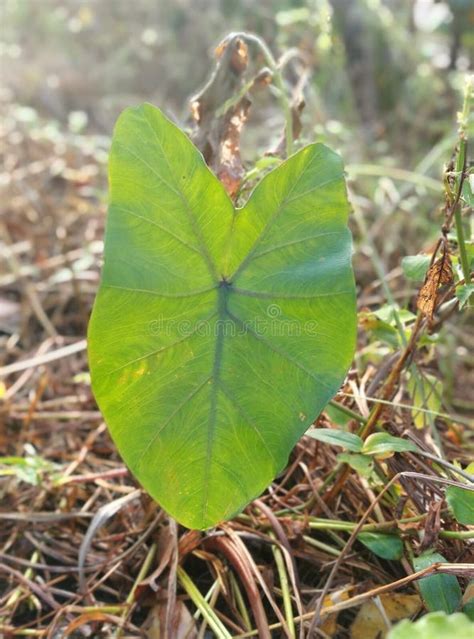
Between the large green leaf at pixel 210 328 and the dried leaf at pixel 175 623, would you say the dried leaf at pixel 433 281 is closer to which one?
the large green leaf at pixel 210 328

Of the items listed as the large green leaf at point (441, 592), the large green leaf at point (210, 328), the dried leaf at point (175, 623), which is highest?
the large green leaf at point (210, 328)

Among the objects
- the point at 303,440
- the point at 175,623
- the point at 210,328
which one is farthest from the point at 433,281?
the point at 175,623

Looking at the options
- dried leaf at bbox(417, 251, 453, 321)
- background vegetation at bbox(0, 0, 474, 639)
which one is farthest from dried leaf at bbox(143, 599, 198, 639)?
dried leaf at bbox(417, 251, 453, 321)

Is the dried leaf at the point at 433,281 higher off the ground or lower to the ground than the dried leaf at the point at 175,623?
higher

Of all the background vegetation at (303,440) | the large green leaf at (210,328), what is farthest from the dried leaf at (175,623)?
the large green leaf at (210,328)

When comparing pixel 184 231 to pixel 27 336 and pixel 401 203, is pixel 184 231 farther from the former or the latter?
pixel 401 203

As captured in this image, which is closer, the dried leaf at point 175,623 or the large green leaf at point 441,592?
the large green leaf at point 441,592
